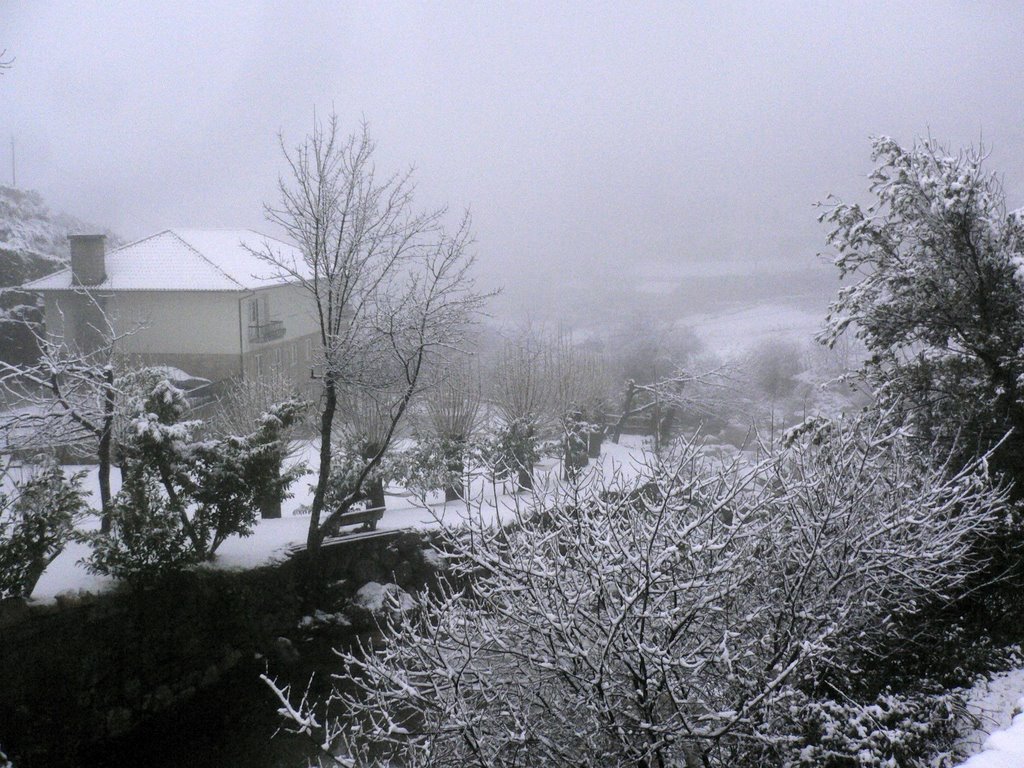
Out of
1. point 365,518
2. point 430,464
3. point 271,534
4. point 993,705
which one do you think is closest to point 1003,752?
point 993,705

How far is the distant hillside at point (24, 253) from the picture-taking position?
2291 cm

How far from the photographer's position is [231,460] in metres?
11.2

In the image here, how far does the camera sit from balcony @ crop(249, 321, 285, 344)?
2416cm

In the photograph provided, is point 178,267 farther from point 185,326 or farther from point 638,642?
point 638,642

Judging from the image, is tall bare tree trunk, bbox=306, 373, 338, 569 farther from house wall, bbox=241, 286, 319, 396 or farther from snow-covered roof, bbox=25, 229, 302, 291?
snow-covered roof, bbox=25, 229, 302, 291

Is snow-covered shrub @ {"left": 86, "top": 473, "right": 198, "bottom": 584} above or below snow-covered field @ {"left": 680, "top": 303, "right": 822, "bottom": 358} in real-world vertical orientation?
below

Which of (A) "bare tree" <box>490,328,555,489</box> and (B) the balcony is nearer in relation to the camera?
(A) "bare tree" <box>490,328,555,489</box>

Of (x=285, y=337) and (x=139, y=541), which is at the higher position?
(x=285, y=337)

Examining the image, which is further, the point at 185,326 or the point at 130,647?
the point at 185,326

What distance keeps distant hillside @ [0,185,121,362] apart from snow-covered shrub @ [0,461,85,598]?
14310 millimetres

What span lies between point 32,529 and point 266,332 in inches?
646

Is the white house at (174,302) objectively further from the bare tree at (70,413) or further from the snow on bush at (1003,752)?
the snow on bush at (1003,752)

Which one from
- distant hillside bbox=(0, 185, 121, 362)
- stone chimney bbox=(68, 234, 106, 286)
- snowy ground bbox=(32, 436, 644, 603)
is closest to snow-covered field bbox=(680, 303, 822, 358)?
snowy ground bbox=(32, 436, 644, 603)

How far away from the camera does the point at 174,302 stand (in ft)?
76.1
